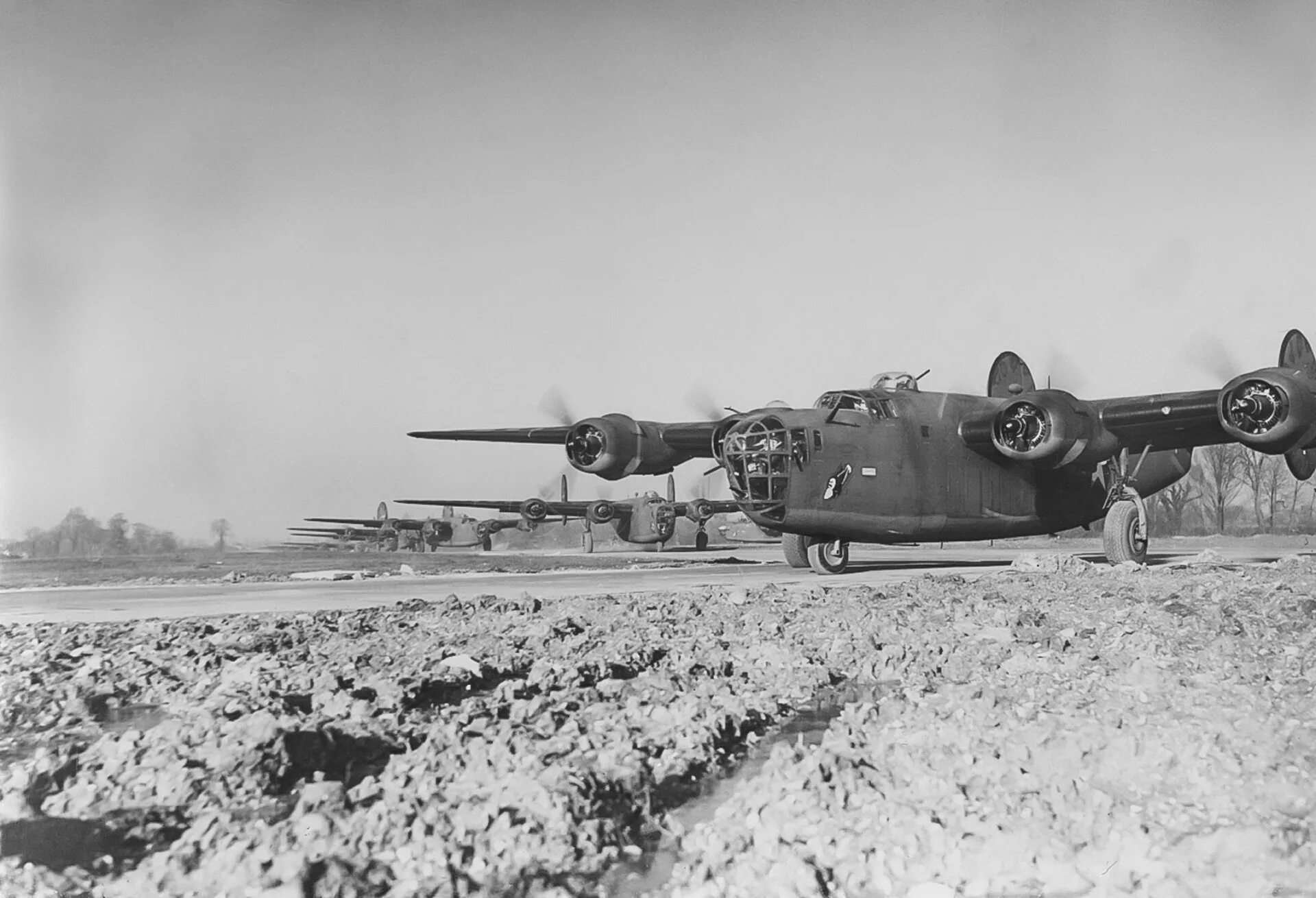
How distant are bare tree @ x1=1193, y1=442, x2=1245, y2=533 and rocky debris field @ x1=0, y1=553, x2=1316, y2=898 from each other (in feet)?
161

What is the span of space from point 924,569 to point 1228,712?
51.6ft

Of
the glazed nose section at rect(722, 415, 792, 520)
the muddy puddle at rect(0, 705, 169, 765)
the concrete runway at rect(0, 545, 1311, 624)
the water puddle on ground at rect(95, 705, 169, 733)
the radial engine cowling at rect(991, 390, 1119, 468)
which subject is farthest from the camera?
the radial engine cowling at rect(991, 390, 1119, 468)

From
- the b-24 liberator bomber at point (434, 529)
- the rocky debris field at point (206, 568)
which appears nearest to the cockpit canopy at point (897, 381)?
the rocky debris field at point (206, 568)

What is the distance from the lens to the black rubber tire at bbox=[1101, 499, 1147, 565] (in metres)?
19.4

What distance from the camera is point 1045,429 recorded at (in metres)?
17.5

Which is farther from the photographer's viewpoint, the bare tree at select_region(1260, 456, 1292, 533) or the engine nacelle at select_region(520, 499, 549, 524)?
the bare tree at select_region(1260, 456, 1292, 533)

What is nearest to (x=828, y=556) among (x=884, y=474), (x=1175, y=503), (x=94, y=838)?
(x=884, y=474)

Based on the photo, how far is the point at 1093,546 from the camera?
51.9 metres

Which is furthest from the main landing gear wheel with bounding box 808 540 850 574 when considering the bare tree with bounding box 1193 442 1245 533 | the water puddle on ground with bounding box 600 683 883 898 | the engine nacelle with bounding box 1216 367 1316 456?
the bare tree with bounding box 1193 442 1245 533

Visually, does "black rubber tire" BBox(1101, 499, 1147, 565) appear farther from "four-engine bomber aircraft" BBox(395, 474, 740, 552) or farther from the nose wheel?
"four-engine bomber aircraft" BBox(395, 474, 740, 552)

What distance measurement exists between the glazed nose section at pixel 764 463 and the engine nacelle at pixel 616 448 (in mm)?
4134

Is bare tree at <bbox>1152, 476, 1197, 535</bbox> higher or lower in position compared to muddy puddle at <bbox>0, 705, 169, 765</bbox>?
lower

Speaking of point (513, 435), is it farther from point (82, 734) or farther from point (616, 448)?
point (82, 734)

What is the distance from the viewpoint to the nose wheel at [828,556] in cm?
1938
